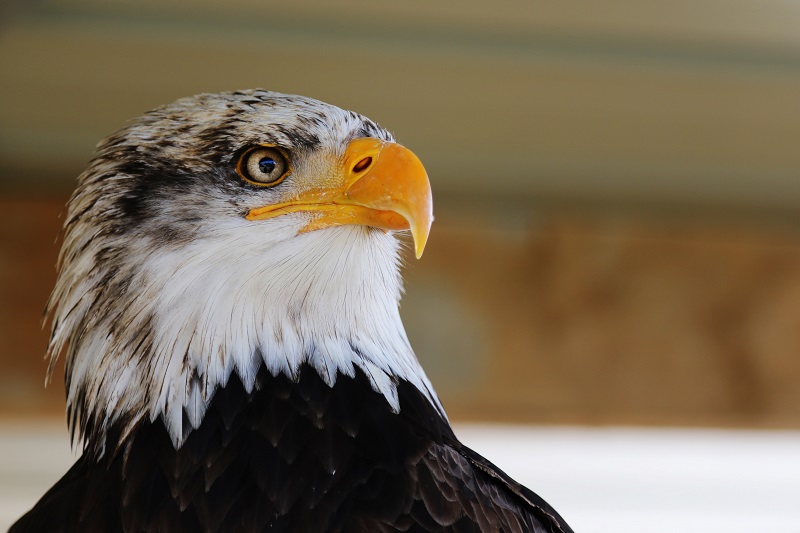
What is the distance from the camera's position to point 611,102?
13.8 feet

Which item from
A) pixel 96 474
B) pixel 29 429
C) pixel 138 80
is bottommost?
pixel 29 429

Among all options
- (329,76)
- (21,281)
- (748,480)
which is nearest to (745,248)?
(329,76)

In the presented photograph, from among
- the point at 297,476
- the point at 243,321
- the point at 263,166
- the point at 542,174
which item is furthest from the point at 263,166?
the point at 542,174

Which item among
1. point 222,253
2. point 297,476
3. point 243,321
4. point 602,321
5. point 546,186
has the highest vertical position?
point 546,186

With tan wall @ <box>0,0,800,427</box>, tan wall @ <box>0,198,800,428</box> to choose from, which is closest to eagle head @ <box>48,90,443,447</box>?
tan wall @ <box>0,0,800,427</box>

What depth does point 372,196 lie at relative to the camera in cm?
196

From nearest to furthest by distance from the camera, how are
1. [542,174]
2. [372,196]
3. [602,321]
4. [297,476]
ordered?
[297,476] < [372,196] < [602,321] < [542,174]

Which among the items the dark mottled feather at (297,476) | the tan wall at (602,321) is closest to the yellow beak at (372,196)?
the dark mottled feather at (297,476)

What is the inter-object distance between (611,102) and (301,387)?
2613 millimetres

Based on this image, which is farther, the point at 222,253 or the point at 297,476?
the point at 222,253

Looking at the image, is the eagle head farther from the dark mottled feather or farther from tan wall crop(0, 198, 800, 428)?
tan wall crop(0, 198, 800, 428)

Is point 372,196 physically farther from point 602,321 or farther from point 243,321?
point 602,321

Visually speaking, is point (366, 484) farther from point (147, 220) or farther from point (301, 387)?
point (147, 220)

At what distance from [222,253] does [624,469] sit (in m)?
5.04
